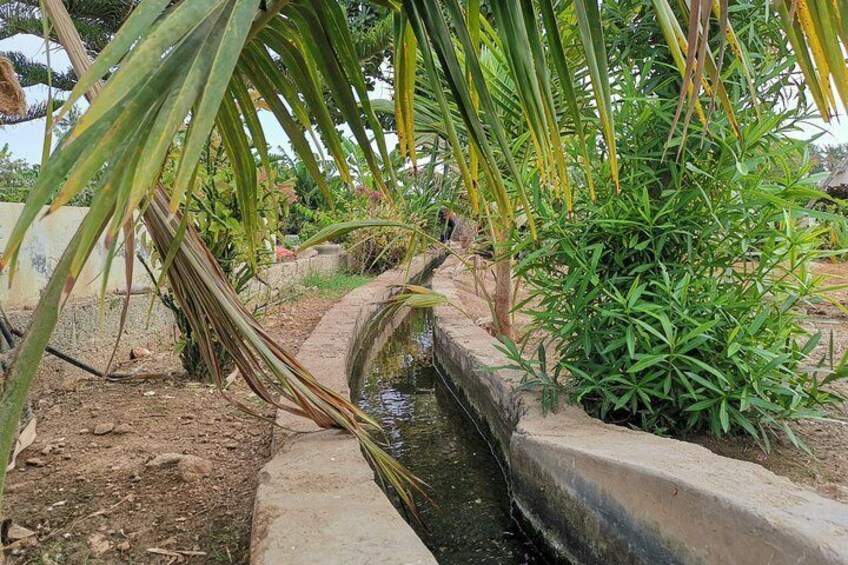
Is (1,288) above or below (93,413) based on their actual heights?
above

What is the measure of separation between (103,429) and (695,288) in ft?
6.80

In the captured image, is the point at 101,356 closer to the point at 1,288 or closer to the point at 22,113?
the point at 1,288

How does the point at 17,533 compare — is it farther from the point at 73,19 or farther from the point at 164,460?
the point at 73,19

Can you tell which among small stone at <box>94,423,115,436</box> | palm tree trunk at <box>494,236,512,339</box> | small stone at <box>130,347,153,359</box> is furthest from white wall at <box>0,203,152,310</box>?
palm tree trunk at <box>494,236,512,339</box>

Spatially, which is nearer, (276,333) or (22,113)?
(22,113)

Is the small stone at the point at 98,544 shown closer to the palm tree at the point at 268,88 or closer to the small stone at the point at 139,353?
the palm tree at the point at 268,88

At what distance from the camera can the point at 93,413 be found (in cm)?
234

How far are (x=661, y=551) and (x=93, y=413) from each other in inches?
80.6

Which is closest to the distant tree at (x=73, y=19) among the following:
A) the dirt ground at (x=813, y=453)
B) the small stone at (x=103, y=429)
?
the small stone at (x=103, y=429)

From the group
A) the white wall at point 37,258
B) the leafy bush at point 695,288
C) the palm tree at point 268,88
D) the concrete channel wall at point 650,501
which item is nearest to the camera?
the palm tree at point 268,88

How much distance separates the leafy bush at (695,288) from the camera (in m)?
1.87

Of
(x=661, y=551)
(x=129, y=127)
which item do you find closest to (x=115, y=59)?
(x=129, y=127)

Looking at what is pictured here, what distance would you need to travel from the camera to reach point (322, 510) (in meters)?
1.46

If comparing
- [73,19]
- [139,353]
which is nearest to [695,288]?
[139,353]
